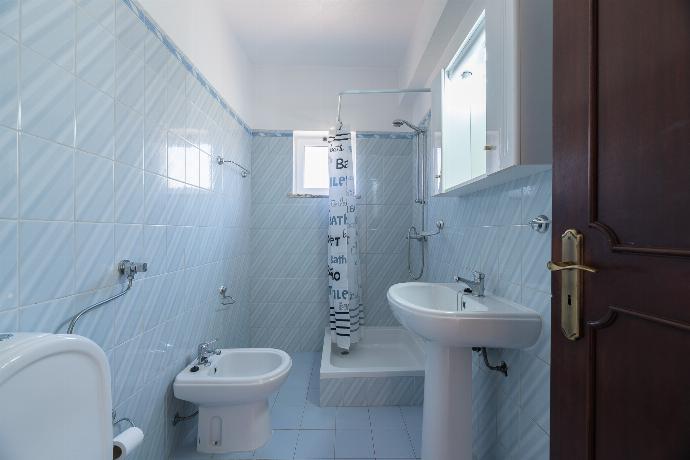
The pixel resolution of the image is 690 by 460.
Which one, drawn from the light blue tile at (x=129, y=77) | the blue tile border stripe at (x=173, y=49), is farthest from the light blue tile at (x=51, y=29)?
the blue tile border stripe at (x=173, y=49)

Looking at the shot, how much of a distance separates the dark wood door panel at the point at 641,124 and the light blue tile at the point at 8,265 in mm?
1307

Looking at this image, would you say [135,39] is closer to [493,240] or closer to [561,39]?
[561,39]

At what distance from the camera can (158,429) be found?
5.02 ft

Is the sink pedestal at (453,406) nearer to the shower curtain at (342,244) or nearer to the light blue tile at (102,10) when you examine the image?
the shower curtain at (342,244)

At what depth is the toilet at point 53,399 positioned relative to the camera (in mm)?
550

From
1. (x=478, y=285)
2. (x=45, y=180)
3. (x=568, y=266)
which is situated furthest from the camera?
(x=478, y=285)

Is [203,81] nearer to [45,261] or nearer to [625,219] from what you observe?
[45,261]

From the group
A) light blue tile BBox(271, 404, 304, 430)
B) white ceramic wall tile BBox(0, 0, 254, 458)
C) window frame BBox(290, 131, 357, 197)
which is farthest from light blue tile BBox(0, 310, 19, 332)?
window frame BBox(290, 131, 357, 197)

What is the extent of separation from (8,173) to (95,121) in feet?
1.15

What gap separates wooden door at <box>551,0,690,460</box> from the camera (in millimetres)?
501

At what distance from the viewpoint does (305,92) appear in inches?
118

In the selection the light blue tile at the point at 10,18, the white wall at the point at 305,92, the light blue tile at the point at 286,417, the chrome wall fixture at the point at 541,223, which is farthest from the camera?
the white wall at the point at 305,92

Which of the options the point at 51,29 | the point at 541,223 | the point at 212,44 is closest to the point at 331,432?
the point at 541,223

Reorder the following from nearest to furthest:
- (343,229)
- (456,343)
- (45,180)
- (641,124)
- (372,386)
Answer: (641,124) → (45,180) → (456,343) → (372,386) → (343,229)
